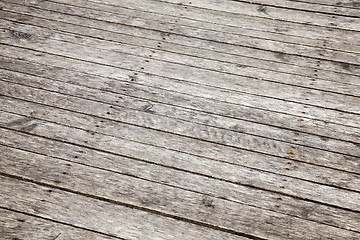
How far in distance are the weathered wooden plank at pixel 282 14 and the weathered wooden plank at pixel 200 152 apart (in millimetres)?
1663

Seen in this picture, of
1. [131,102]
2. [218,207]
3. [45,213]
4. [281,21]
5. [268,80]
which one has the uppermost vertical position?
[281,21]

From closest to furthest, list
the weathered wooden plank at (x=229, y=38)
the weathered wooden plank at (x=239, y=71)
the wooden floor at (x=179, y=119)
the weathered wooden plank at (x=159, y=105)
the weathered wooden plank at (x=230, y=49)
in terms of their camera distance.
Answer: the wooden floor at (x=179, y=119) → the weathered wooden plank at (x=159, y=105) → the weathered wooden plank at (x=239, y=71) → the weathered wooden plank at (x=230, y=49) → the weathered wooden plank at (x=229, y=38)

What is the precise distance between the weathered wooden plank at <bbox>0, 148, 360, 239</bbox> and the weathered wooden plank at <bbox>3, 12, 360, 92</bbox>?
127 cm

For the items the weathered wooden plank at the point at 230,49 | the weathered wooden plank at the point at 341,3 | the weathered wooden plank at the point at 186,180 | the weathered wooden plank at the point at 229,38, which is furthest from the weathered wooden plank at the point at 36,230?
the weathered wooden plank at the point at 341,3

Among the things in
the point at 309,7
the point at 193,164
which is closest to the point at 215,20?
the point at 309,7

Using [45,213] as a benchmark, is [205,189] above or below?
above

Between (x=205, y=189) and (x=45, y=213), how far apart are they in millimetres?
863

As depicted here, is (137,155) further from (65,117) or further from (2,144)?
(2,144)

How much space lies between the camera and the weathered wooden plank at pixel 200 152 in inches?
107

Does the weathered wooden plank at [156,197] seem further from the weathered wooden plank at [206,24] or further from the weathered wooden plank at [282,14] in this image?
the weathered wooden plank at [282,14]

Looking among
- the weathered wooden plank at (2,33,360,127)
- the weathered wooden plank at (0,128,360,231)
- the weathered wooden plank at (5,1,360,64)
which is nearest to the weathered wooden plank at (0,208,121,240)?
the weathered wooden plank at (0,128,360,231)

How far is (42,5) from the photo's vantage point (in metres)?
4.28

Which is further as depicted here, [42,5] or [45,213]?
[42,5]

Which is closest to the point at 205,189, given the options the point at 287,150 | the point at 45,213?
the point at 287,150
